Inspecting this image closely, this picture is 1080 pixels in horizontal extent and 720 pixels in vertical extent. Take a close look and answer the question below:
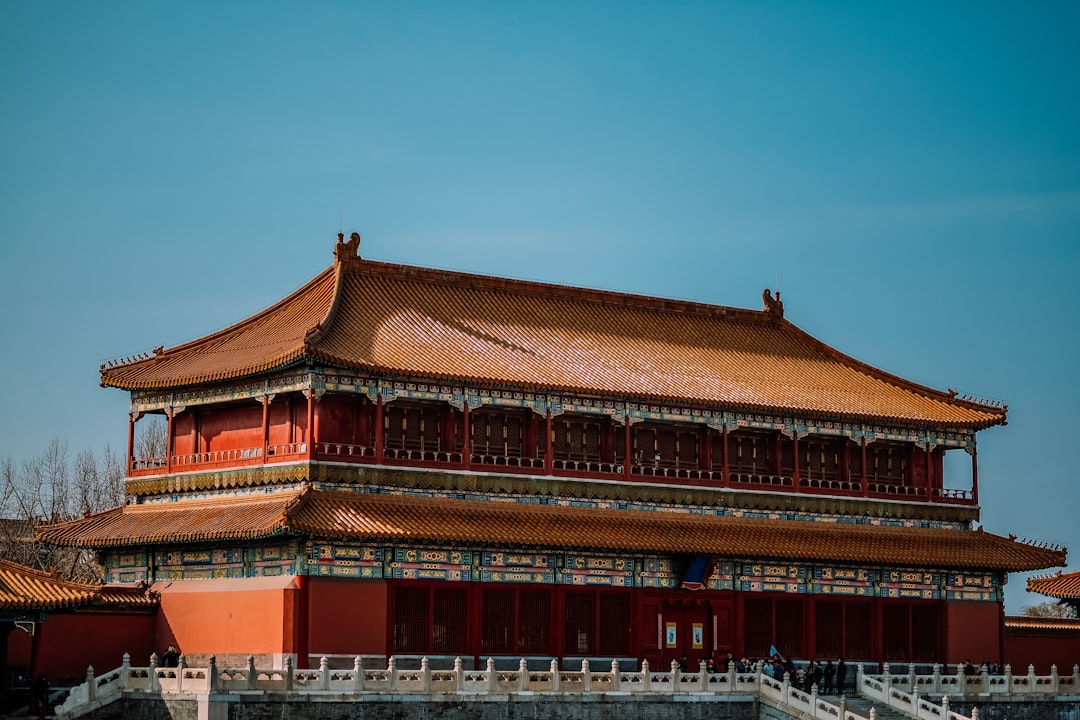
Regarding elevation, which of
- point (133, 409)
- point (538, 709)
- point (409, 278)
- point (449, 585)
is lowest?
point (538, 709)

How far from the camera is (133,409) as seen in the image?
2426 inches

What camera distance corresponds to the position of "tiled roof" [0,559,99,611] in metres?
49.8

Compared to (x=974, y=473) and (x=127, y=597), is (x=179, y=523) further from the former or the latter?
Result: (x=974, y=473)

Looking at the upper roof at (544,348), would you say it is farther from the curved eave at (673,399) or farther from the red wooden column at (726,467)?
the red wooden column at (726,467)

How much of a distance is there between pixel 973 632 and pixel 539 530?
19093mm

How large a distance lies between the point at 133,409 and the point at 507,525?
1380 cm

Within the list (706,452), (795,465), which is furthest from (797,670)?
(706,452)

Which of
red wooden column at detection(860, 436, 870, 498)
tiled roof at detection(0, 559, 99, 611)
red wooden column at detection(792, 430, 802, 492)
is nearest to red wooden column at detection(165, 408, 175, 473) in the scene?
tiled roof at detection(0, 559, 99, 611)

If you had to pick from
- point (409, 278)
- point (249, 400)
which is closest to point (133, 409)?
point (249, 400)

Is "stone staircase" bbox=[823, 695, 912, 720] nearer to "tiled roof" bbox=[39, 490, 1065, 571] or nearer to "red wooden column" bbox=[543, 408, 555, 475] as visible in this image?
"tiled roof" bbox=[39, 490, 1065, 571]

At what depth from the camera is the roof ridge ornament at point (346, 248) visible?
6328 centimetres

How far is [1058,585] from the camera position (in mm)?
73375

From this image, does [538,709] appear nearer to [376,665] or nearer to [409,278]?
[376,665]

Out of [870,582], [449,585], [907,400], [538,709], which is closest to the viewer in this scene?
[538,709]
